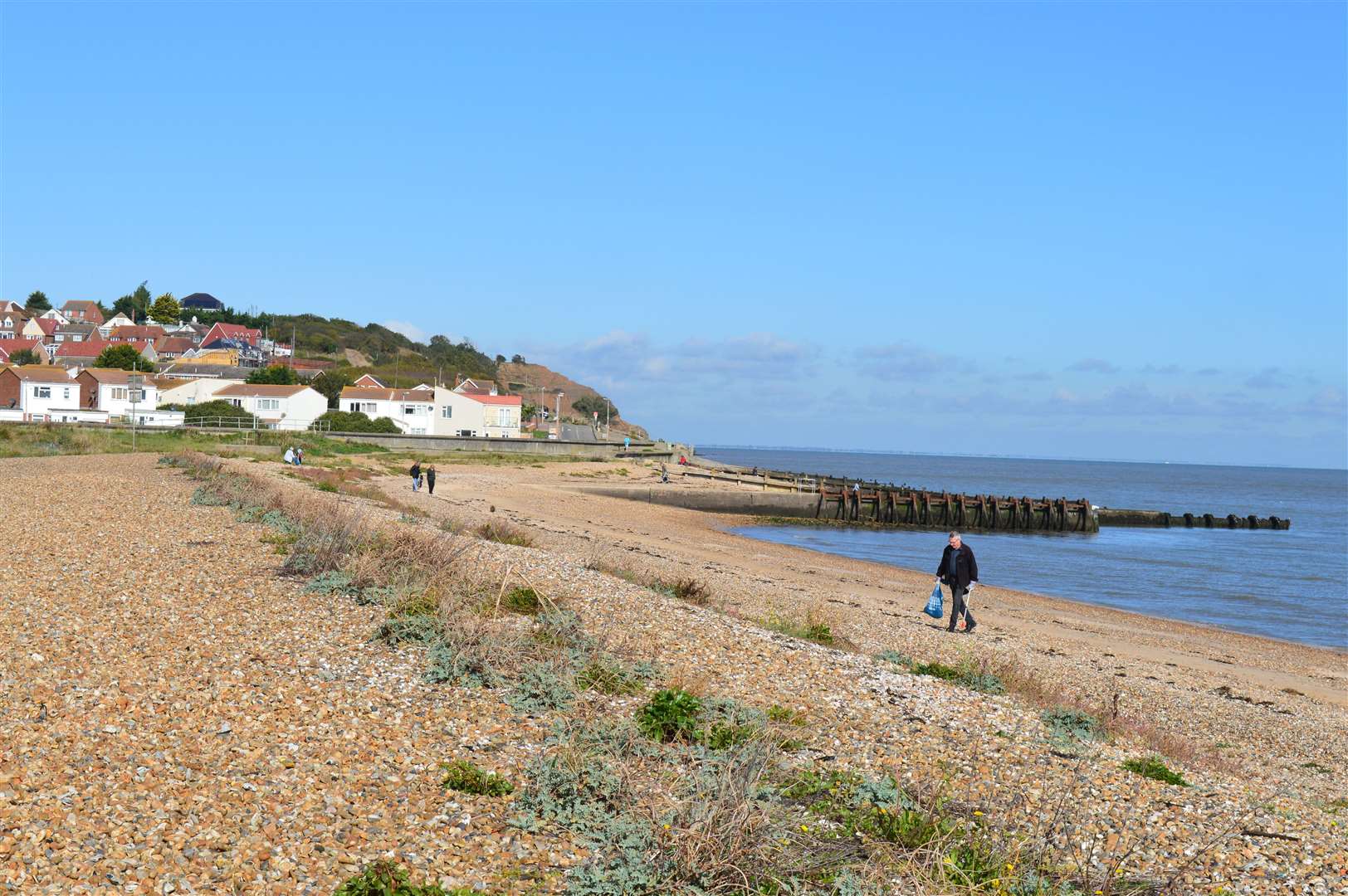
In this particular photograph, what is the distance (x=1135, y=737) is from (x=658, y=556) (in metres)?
18.1

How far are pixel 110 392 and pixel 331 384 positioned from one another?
20435 mm

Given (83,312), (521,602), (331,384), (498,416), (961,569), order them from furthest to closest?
(83,312), (331,384), (498,416), (961,569), (521,602)

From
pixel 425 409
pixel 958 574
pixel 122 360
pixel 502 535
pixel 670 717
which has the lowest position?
pixel 670 717

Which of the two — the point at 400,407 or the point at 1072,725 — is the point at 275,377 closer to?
the point at 400,407

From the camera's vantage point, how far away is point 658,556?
92.1ft

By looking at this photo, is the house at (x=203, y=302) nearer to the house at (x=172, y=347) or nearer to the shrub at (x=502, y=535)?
the house at (x=172, y=347)

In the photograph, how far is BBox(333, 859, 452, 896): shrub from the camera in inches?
206

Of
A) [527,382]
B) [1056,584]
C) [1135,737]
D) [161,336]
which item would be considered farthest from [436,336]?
[1135,737]

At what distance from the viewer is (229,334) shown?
141 meters

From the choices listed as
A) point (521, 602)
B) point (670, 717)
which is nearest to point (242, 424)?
point (521, 602)

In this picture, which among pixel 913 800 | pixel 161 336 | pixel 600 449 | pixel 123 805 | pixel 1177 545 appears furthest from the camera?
pixel 161 336

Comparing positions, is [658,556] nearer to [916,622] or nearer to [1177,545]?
[916,622]

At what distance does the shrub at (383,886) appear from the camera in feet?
17.2

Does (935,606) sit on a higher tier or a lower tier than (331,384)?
lower
